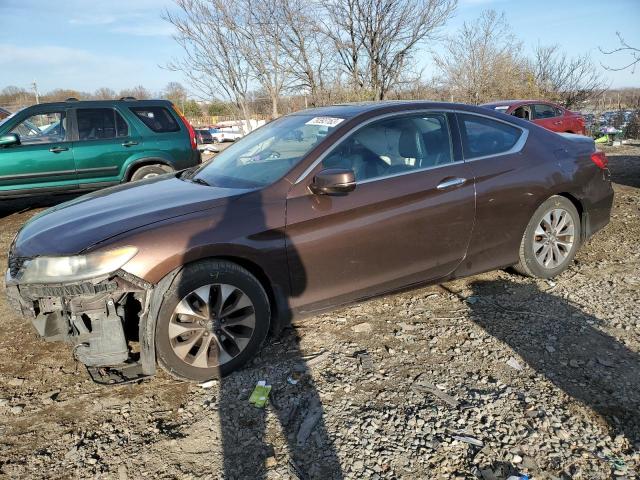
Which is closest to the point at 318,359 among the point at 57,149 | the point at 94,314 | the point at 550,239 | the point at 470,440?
the point at 470,440

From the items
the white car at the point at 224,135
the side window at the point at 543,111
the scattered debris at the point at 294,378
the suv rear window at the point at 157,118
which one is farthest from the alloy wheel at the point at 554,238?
the white car at the point at 224,135

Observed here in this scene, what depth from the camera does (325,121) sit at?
3.58 metres

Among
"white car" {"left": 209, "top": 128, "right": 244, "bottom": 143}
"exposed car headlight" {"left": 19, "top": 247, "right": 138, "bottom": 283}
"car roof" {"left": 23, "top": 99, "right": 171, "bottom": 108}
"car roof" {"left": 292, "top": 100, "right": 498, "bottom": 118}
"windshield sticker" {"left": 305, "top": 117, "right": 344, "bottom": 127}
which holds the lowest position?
"exposed car headlight" {"left": 19, "top": 247, "right": 138, "bottom": 283}

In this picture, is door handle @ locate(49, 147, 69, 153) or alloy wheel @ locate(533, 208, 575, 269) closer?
alloy wheel @ locate(533, 208, 575, 269)

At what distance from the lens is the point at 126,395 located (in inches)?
114

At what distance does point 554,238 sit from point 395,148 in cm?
177

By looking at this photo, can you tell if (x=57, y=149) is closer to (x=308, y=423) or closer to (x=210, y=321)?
(x=210, y=321)

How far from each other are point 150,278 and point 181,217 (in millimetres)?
413

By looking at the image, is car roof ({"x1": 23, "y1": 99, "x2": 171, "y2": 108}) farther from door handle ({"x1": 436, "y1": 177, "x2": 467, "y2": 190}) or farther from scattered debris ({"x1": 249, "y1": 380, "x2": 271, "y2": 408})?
scattered debris ({"x1": 249, "y1": 380, "x2": 271, "y2": 408})

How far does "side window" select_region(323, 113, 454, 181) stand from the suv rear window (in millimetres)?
5478

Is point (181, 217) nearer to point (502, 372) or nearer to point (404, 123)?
point (404, 123)

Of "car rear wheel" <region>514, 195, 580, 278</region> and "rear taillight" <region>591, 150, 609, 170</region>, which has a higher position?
"rear taillight" <region>591, 150, 609, 170</region>

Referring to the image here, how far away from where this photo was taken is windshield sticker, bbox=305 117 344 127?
3469mm

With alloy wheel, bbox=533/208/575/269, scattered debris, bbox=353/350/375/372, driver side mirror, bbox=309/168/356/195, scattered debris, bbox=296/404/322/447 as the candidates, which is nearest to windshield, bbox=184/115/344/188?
driver side mirror, bbox=309/168/356/195
